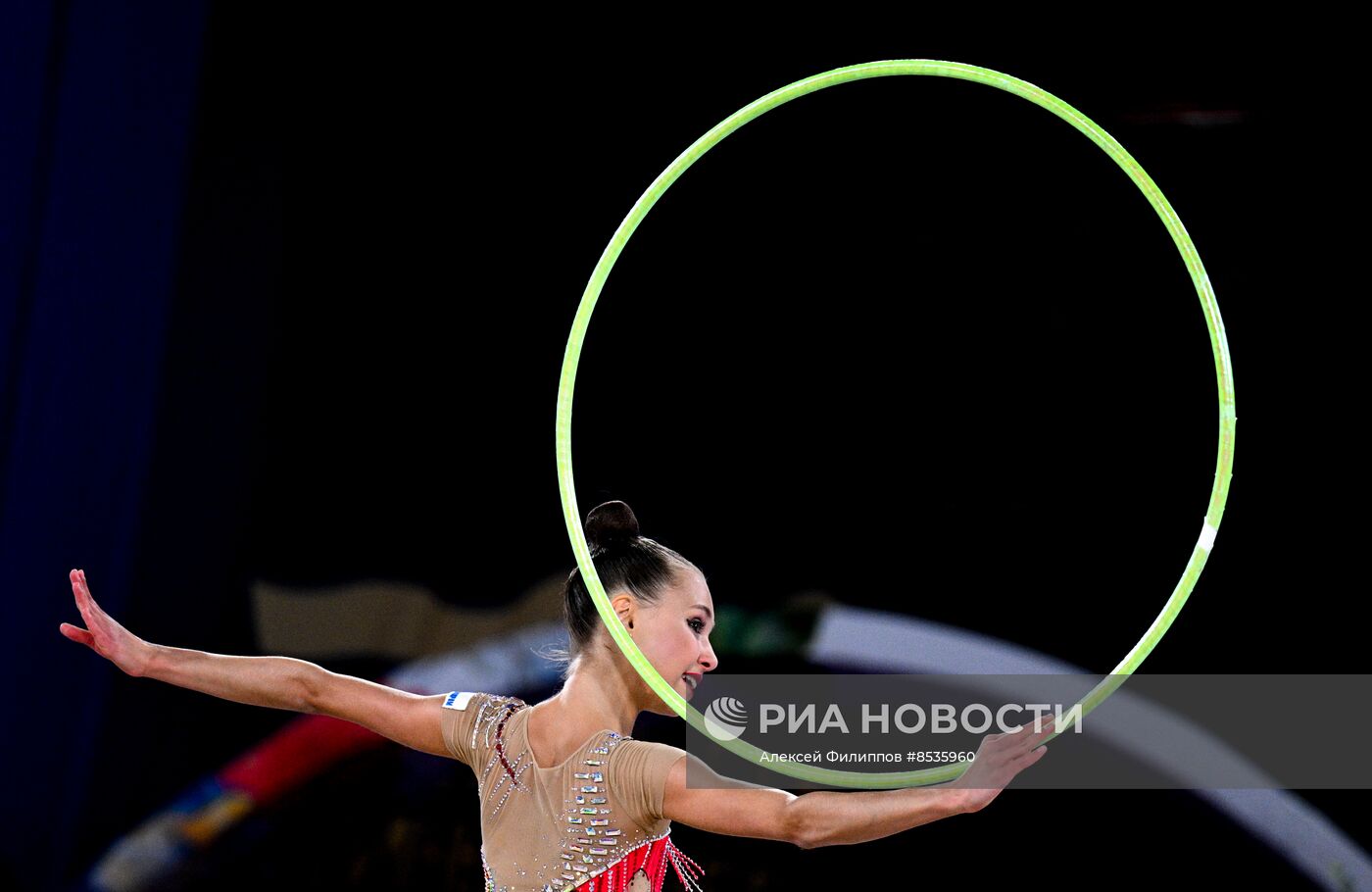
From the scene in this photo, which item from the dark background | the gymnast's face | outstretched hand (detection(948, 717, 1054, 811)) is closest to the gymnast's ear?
the gymnast's face

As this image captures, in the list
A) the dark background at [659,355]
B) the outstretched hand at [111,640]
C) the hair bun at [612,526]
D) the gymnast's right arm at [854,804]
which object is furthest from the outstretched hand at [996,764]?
the dark background at [659,355]

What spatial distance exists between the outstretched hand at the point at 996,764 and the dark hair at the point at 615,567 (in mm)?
541

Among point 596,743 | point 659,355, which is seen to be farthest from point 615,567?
Result: point 659,355

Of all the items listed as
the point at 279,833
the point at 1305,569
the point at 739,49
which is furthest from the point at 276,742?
the point at 1305,569

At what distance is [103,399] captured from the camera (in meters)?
3.07

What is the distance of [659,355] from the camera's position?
10.1ft

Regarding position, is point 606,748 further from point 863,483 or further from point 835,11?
point 835,11

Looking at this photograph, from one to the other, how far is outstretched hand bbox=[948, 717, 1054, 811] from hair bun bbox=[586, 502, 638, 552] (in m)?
0.64

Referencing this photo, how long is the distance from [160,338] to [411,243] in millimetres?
604

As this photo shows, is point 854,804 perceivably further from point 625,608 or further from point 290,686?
point 290,686

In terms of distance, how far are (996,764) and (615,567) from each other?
0.64 m

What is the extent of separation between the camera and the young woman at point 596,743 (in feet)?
4.98

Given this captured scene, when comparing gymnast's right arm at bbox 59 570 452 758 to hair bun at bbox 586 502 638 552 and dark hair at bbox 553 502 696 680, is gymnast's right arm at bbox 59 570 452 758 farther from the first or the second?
hair bun at bbox 586 502 638 552

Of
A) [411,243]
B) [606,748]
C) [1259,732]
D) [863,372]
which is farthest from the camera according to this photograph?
[411,243]
